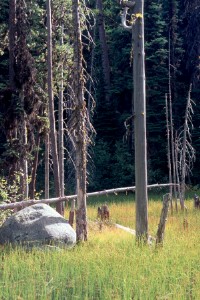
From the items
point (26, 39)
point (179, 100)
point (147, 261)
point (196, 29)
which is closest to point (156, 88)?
point (179, 100)

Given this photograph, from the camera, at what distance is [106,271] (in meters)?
9.01

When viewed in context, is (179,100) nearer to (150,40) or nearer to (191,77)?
(191,77)

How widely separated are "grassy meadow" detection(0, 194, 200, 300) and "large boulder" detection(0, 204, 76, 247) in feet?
1.21

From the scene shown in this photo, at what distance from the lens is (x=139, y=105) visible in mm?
12156

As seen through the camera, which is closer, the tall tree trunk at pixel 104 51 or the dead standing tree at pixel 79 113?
the dead standing tree at pixel 79 113

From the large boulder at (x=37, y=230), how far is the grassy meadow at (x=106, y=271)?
1.21 feet

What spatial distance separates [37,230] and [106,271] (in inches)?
146

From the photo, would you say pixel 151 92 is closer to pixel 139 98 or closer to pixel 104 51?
pixel 104 51

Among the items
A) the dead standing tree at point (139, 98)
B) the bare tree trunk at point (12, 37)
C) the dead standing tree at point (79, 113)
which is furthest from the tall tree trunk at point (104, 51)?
the dead standing tree at point (139, 98)

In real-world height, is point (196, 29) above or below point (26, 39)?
above

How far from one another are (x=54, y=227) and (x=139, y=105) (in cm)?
326

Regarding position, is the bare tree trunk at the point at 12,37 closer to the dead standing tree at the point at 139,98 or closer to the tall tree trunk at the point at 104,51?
the dead standing tree at the point at 139,98

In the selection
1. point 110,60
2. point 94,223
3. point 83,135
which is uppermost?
point 110,60

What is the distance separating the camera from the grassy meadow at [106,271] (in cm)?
797
